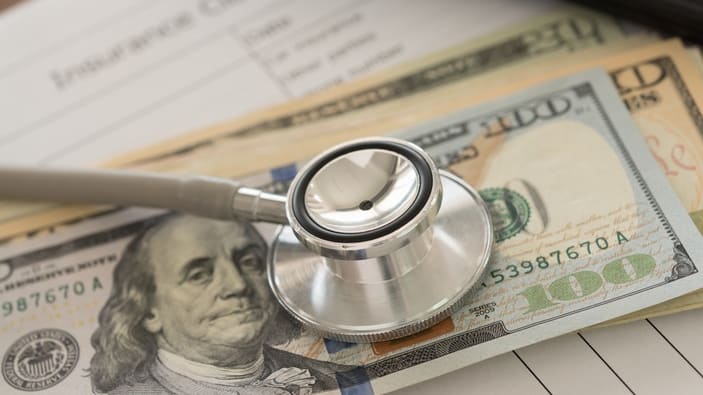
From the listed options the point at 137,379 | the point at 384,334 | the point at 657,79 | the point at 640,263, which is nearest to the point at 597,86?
the point at 657,79

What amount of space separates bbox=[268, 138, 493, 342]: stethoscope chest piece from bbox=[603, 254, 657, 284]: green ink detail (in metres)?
0.08

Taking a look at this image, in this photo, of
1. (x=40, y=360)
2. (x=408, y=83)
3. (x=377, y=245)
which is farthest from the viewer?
(x=408, y=83)

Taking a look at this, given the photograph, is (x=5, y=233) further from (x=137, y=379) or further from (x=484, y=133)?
(x=484, y=133)

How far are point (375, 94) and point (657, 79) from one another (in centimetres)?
23

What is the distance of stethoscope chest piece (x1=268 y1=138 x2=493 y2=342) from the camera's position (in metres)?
0.49

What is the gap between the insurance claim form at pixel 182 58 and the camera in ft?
2.46

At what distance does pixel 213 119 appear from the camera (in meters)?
0.74

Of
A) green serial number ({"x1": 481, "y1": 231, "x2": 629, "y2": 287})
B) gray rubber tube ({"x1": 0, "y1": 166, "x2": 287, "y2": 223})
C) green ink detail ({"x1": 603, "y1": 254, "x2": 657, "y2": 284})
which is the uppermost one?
gray rubber tube ({"x1": 0, "y1": 166, "x2": 287, "y2": 223})

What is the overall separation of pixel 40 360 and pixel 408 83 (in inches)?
14.5

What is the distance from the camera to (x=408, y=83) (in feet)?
2.37

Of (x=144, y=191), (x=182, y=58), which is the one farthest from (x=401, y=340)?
(x=182, y=58)

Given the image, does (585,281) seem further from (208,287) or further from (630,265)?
(208,287)

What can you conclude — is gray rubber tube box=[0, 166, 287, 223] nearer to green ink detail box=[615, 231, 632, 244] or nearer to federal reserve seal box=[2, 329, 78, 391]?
federal reserve seal box=[2, 329, 78, 391]

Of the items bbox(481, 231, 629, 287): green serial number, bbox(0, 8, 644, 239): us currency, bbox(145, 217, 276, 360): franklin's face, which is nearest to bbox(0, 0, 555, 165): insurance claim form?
bbox(0, 8, 644, 239): us currency
